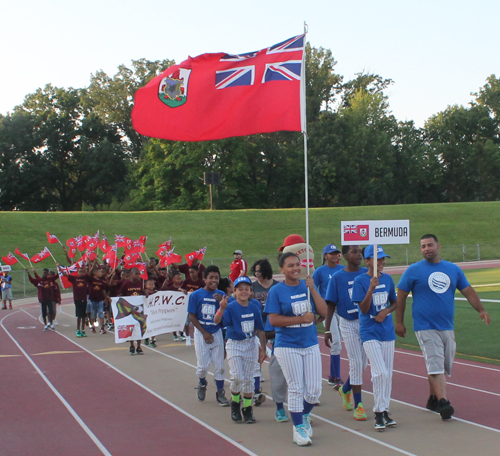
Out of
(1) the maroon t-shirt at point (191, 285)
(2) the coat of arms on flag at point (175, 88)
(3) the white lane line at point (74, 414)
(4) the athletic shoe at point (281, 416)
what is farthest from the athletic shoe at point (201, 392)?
(1) the maroon t-shirt at point (191, 285)

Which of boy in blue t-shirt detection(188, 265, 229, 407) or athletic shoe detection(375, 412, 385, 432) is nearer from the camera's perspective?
athletic shoe detection(375, 412, 385, 432)

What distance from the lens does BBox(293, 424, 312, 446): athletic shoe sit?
614 cm

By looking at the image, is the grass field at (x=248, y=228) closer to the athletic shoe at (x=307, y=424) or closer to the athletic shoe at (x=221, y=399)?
the athletic shoe at (x=221, y=399)

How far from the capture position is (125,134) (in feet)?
253

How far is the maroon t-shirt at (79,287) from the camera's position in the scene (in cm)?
1659

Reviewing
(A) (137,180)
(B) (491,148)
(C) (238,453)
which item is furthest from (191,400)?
(B) (491,148)

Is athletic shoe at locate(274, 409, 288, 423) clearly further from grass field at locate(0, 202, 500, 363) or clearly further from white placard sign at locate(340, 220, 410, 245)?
grass field at locate(0, 202, 500, 363)

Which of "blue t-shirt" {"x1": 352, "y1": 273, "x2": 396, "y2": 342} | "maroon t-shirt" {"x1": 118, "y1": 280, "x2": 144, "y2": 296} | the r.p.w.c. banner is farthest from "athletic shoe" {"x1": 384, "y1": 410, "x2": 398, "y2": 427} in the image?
"maroon t-shirt" {"x1": 118, "y1": 280, "x2": 144, "y2": 296}

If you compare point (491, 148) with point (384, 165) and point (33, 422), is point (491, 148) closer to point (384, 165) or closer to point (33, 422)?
point (384, 165)

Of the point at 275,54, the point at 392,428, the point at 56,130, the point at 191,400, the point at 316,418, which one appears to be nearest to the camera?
the point at 392,428

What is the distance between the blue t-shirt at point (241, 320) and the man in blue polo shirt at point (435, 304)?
5.56ft

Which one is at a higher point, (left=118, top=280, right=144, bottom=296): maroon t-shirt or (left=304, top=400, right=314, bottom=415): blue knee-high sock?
(left=118, top=280, right=144, bottom=296): maroon t-shirt

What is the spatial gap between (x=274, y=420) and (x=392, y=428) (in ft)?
4.64

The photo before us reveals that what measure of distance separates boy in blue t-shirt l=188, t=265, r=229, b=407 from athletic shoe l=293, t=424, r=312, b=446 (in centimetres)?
212
